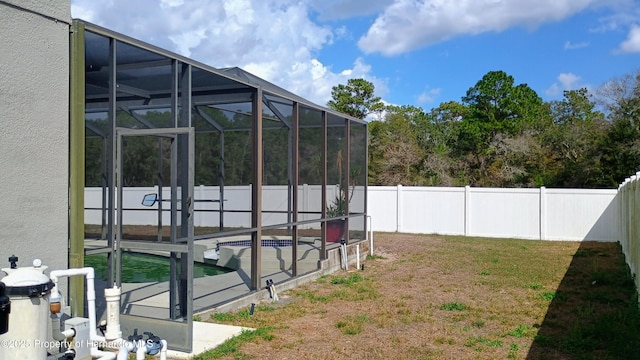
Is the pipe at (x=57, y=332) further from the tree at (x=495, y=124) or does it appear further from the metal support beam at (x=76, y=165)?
the tree at (x=495, y=124)

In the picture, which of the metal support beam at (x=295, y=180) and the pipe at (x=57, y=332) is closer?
the pipe at (x=57, y=332)

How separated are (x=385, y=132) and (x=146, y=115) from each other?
19.5 metres

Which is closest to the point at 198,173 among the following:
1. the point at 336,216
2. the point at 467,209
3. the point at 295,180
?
the point at 295,180

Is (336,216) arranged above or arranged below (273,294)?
above

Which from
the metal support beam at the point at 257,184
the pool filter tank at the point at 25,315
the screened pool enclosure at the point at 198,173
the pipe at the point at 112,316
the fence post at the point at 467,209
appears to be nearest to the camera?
the pool filter tank at the point at 25,315

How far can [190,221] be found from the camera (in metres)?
4.79

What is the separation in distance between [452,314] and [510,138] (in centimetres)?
1875

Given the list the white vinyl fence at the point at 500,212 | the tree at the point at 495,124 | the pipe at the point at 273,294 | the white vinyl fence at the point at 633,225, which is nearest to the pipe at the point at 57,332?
the pipe at the point at 273,294

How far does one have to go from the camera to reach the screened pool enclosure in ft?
15.7

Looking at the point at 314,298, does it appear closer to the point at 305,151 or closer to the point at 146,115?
the point at 305,151

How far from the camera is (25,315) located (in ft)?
10.3

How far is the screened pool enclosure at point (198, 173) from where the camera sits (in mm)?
4785

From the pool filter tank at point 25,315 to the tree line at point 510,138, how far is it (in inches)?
701

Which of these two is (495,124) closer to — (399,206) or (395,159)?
(395,159)
